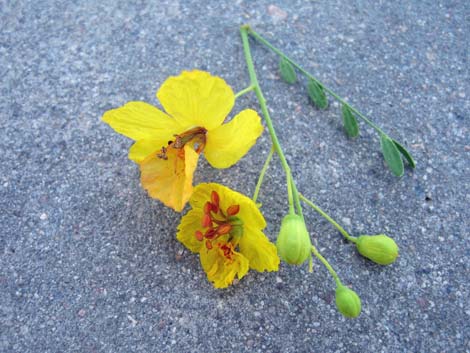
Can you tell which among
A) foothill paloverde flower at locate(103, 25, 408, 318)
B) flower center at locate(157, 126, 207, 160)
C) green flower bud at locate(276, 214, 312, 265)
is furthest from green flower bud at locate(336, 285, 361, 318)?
flower center at locate(157, 126, 207, 160)

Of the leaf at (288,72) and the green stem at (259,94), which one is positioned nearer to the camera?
the green stem at (259,94)

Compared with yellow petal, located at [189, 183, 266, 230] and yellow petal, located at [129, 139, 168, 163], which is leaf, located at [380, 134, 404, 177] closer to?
yellow petal, located at [189, 183, 266, 230]

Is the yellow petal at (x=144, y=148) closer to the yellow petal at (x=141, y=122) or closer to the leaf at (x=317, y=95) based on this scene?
the yellow petal at (x=141, y=122)

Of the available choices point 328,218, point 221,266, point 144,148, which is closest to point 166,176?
point 144,148

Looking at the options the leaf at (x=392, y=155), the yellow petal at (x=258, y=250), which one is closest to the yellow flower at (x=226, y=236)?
the yellow petal at (x=258, y=250)

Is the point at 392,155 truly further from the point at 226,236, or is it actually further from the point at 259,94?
the point at 226,236

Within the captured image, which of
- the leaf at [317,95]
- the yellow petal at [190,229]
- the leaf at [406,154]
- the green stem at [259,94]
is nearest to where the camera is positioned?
the yellow petal at [190,229]

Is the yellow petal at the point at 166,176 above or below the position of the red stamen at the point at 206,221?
above
